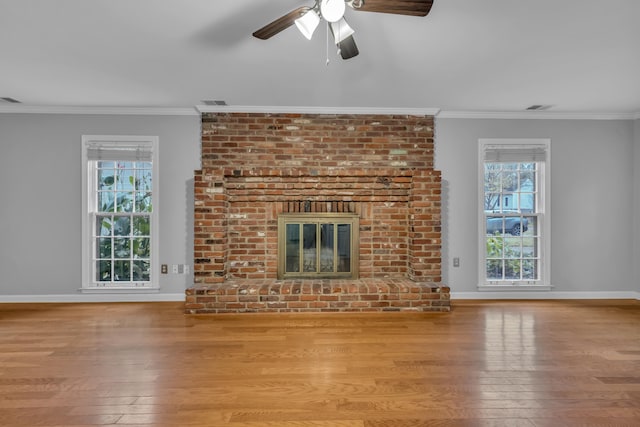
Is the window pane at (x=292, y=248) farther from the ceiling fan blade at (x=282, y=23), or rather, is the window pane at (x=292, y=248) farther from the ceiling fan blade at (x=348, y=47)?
the ceiling fan blade at (x=282, y=23)

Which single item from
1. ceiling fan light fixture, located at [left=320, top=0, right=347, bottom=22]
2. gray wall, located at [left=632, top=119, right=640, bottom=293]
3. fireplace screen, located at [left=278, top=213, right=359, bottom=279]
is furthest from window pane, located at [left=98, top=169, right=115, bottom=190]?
gray wall, located at [left=632, top=119, right=640, bottom=293]

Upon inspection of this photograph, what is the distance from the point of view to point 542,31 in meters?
2.37

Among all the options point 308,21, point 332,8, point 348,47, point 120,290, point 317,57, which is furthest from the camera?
point 120,290

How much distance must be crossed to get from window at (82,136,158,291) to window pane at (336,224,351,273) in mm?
2196

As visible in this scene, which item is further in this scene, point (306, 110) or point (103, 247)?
point (103, 247)

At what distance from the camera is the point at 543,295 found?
4320mm

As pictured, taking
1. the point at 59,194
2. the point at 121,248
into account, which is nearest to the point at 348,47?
the point at 121,248

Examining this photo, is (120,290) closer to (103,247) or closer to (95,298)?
(95,298)

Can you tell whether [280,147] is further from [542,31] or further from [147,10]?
[542,31]

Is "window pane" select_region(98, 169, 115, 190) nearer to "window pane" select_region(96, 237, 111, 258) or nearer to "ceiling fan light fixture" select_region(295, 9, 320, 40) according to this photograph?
"window pane" select_region(96, 237, 111, 258)

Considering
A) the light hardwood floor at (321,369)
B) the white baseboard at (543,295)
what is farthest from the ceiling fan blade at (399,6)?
the white baseboard at (543,295)

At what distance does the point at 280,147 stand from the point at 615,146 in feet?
13.5

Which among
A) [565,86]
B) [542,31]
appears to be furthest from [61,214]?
[565,86]

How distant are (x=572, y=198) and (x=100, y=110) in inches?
227
